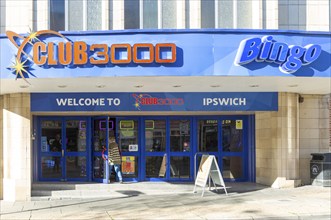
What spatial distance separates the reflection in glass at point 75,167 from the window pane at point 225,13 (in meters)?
6.55

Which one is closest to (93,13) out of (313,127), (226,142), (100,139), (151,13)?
(151,13)

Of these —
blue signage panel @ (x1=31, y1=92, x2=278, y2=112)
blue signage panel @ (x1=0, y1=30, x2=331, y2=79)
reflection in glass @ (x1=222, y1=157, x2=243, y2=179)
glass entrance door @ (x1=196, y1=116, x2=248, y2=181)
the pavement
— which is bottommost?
the pavement

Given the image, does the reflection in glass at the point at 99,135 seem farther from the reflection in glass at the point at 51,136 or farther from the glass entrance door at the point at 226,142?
the glass entrance door at the point at 226,142

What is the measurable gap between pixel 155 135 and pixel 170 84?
3.88m

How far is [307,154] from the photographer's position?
16906 millimetres

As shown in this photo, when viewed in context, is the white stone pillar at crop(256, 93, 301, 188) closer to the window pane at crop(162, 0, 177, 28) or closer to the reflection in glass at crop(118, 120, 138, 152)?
the window pane at crop(162, 0, 177, 28)

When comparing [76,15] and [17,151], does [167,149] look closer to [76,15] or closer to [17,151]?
[17,151]

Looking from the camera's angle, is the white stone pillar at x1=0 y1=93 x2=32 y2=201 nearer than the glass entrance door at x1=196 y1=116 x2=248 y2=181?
Yes

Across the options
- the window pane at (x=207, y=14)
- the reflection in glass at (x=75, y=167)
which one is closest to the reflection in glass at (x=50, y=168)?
the reflection in glass at (x=75, y=167)

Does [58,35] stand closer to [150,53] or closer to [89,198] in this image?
[150,53]

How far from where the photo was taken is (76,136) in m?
17.6

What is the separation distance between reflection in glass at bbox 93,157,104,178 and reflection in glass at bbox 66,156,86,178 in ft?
1.15

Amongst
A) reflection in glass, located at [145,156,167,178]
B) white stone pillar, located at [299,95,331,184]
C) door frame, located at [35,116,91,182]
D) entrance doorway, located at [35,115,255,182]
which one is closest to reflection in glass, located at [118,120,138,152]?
entrance doorway, located at [35,115,255,182]

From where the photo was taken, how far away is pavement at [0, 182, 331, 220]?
1188 centimetres
